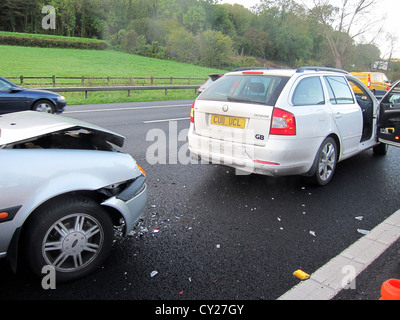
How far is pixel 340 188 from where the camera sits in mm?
4816

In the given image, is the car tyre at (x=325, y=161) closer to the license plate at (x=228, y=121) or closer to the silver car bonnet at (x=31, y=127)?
the license plate at (x=228, y=121)

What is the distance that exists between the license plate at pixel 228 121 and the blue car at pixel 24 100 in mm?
7775

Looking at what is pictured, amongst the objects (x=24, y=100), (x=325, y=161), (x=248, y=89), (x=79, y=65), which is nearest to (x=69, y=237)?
(x=248, y=89)

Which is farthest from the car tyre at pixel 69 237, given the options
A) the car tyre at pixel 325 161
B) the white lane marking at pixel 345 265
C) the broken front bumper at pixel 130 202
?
the car tyre at pixel 325 161

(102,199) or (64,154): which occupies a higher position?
(64,154)

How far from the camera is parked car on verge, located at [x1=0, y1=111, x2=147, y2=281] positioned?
219cm

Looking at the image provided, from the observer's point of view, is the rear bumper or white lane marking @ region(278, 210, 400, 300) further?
the rear bumper

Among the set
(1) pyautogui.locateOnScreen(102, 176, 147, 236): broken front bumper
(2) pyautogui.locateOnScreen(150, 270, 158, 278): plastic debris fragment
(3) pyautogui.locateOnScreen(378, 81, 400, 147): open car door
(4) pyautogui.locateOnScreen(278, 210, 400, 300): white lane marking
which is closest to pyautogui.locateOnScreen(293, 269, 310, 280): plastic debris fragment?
(4) pyautogui.locateOnScreen(278, 210, 400, 300): white lane marking

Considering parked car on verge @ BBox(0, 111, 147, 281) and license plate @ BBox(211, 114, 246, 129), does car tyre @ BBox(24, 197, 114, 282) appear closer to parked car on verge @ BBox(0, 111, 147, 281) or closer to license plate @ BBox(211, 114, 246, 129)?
parked car on verge @ BBox(0, 111, 147, 281)

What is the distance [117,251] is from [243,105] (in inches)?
96.5

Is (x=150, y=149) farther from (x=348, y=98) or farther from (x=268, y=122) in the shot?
(x=348, y=98)

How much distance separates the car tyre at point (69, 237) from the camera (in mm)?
2303

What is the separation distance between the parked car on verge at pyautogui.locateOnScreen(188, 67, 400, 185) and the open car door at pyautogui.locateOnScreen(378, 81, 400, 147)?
0.02m
